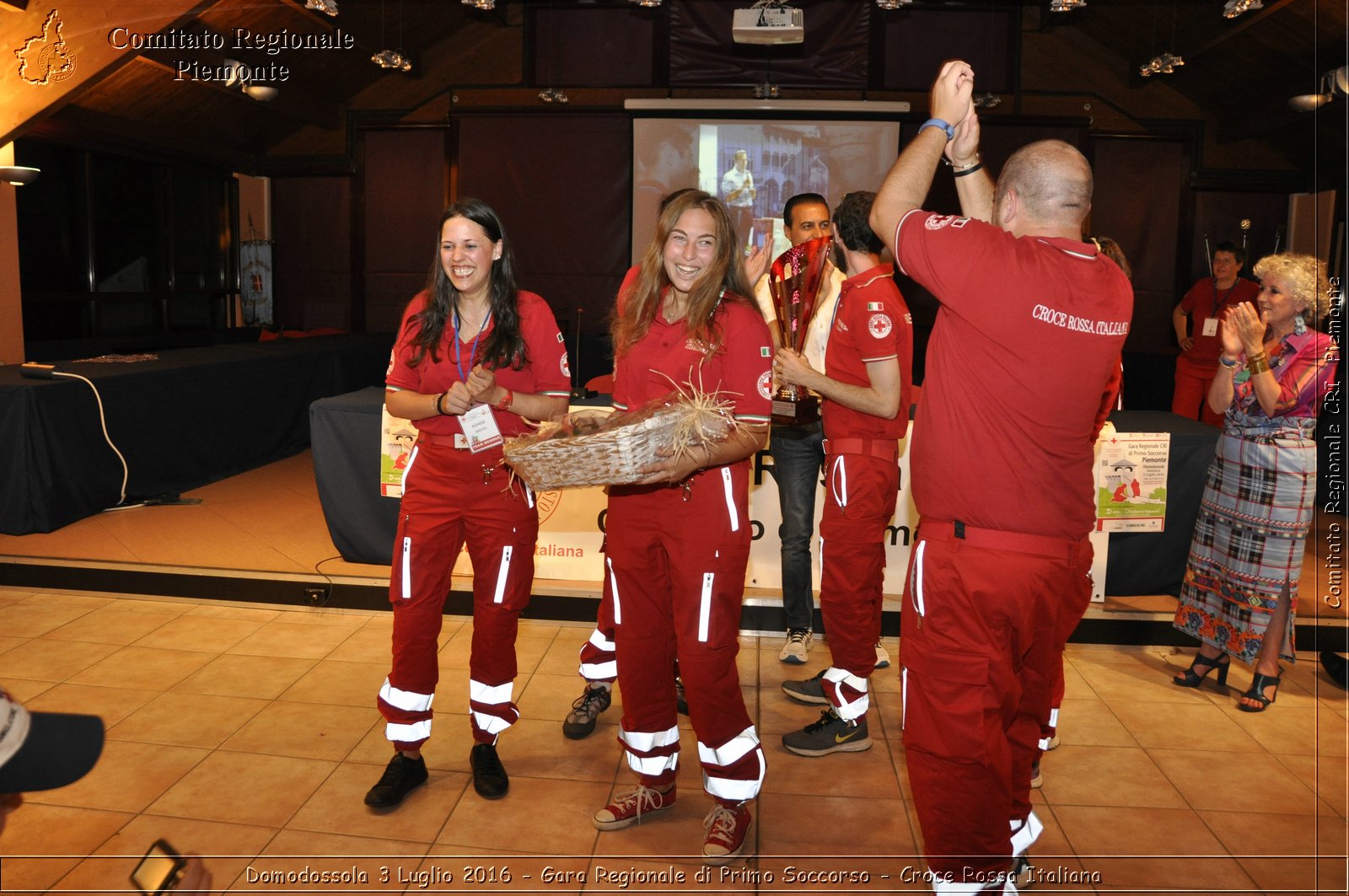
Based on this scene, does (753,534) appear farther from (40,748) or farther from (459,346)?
(40,748)

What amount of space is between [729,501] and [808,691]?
156 cm

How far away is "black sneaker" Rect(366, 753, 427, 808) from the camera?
111 inches

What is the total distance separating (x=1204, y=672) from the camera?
13.1 ft

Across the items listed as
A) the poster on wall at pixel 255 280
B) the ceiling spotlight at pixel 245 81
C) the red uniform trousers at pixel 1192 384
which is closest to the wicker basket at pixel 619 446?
the red uniform trousers at pixel 1192 384

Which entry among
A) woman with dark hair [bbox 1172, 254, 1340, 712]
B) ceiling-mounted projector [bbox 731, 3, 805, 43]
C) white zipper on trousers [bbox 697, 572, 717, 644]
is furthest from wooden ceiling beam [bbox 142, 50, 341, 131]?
woman with dark hair [bbox 1172, 254, 1340, 712]

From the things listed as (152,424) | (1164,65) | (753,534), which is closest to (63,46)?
(152,424)

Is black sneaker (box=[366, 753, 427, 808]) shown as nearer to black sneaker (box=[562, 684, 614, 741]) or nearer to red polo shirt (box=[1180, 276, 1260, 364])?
black sneaker (box=[562, 684, 614, 741])

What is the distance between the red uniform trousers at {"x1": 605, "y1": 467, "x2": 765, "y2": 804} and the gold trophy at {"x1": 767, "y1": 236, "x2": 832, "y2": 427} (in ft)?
3.77

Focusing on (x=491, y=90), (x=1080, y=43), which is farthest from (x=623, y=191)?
(x=1080, y=43)

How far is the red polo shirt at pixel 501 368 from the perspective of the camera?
286cm

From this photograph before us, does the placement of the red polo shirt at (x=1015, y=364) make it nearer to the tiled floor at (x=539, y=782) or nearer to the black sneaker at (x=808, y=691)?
the tiled floor at (x=539, y=782)

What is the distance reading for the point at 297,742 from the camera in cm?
324

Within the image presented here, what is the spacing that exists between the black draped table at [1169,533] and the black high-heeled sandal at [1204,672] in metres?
0.83

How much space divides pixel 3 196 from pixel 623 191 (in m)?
6.13
